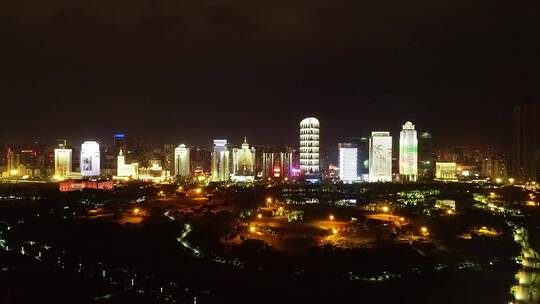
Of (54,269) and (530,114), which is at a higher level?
(530,114)

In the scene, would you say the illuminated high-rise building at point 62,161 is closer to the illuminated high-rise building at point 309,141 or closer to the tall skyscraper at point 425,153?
the illuminated high-rise building at point 309,141

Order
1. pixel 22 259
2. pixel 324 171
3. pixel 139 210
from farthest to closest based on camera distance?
pixel 324 171 < pixel 139 210 < pixel 22 259

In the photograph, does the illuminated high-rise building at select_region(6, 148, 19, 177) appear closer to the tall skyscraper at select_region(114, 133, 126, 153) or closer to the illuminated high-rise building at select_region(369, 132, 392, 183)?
the tall skyscraper at select_region(114, 133, 126, 153)

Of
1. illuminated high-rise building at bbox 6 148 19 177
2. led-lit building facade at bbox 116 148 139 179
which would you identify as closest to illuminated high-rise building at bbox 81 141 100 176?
led-lit building facade at bbox 116 148 139 179

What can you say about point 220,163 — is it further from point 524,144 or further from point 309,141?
point 524,144

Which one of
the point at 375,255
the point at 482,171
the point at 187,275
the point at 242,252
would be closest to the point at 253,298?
the point at 187,275

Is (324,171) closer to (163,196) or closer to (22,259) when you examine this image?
(163,196)

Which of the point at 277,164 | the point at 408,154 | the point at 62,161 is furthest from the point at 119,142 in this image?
the point at 408,154
